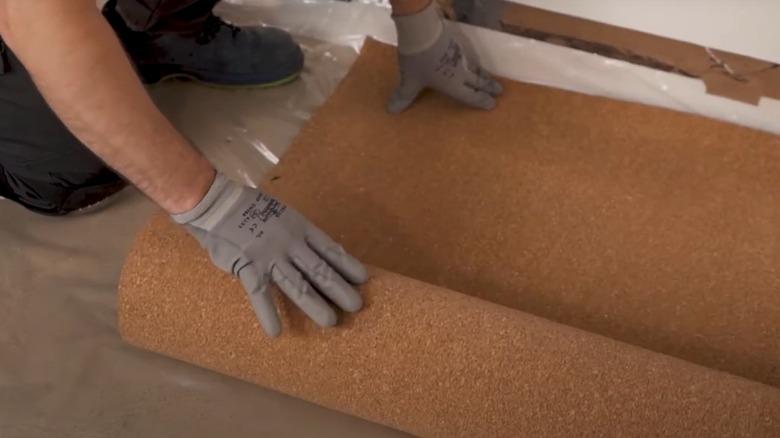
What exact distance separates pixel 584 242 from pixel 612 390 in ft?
1.33

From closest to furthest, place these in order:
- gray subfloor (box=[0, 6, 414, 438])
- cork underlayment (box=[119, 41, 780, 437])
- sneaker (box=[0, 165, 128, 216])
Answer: cork underlayment (box=[119, 41, 780, 437]) < gray subfloor (box=[0, 6, 414, 438]) < sneaker (box=[0, 165, 128, 216])

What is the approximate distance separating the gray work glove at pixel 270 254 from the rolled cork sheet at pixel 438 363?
0.03 m

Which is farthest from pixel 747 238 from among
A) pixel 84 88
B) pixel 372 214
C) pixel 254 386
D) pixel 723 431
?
pixel 84 88

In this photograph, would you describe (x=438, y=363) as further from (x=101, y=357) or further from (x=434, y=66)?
(x=434, y=66)

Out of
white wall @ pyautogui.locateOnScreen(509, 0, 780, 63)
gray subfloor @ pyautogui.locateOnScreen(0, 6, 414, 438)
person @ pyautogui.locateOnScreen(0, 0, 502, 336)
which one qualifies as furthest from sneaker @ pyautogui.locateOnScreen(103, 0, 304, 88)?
white wall @ pyautogui.locateOnScreen(509, 0, 780, 63)

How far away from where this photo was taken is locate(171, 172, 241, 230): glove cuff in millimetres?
1070

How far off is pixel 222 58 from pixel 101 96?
68cm

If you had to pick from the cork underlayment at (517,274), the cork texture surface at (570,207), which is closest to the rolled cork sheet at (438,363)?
the cork underlayment at (517,274)

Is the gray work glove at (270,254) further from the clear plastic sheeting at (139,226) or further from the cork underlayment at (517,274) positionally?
the clear plastic sheeting at (139,226)

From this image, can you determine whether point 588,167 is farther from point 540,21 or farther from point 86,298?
point 86,298

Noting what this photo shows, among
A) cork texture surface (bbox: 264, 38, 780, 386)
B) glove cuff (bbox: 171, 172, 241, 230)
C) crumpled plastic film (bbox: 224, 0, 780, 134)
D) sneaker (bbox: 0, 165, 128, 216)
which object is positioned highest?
glove cuff (bbox: 171, 172, 241, 230)

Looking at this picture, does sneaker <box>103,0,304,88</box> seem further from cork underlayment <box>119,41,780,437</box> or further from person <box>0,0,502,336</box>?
cork underlayment <box>119,41,780,437</box>

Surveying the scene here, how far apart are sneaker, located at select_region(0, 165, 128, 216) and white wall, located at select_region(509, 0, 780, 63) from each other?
89cm

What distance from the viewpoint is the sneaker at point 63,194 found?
1.41 metres
